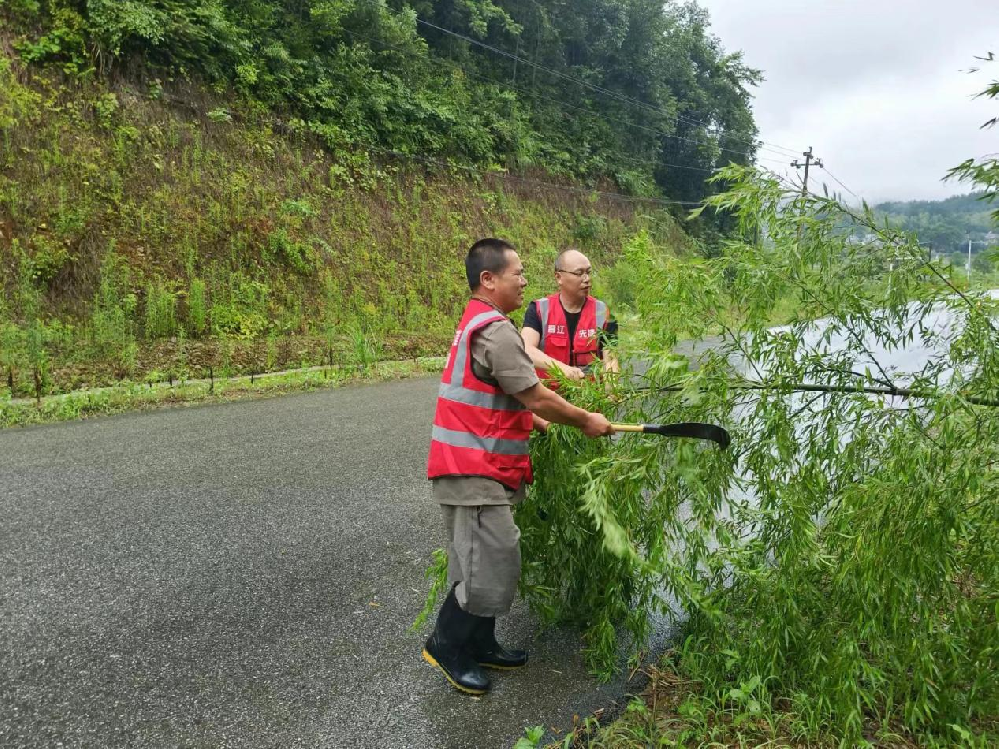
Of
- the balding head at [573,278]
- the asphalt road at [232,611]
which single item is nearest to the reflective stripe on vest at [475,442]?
the asphalt road at [232,611]

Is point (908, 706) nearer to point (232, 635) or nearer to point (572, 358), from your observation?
point (572, 358)

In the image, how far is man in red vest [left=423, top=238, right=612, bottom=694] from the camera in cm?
264

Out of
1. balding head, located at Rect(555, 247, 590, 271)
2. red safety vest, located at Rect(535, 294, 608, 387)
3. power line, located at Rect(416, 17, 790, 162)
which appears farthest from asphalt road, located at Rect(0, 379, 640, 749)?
power line, located at Rect(416, 17, 790, 162)

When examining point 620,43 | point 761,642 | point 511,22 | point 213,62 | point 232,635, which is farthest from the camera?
point 620,43

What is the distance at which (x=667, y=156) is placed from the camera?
34219 mm

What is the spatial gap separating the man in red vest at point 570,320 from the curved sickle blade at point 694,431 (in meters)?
1.27

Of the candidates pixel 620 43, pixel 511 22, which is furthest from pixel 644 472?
pixel 620 43

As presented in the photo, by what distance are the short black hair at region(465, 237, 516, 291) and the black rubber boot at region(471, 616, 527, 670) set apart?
5.06 ft

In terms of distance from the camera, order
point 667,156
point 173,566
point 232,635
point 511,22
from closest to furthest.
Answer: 1. point 232,635
2. point 173,566
3. point 511,22
4. point 667,156

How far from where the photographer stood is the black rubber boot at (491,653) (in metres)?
2.96

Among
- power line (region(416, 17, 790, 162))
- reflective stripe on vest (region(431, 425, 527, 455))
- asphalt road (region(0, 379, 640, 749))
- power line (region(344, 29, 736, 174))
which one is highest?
power line (region(416, 17, 790, 162))

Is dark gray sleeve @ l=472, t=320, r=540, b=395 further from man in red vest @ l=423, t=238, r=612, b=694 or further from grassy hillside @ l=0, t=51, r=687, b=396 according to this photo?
grassy hillside @ l=0, t=51, r=687, b=396

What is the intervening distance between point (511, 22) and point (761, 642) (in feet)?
82.1

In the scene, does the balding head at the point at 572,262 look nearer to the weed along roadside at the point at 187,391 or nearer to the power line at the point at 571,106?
the weed along roadside at the point at 187,391
